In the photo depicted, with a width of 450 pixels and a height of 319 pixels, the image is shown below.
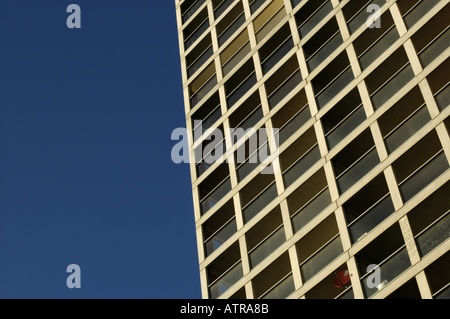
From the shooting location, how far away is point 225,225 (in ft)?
103

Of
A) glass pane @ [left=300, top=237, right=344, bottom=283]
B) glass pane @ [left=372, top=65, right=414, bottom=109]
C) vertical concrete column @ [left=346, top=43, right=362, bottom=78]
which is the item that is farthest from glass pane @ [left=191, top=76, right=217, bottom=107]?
glass pane @ [left=300, top=237, right=344, bottom=283]

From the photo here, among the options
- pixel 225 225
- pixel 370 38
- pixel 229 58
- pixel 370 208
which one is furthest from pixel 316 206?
pixel 229 58

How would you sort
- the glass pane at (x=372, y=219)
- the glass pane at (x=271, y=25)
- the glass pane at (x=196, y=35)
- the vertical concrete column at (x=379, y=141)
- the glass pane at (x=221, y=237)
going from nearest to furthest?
the glass pane at (x=372, y=219)
the vertical concrete column at (x=379, y=141)
the glass pane at (x=221, y=237)
the glass pane at (x=271, y=25)
the glass pane at (x=196, y=35)

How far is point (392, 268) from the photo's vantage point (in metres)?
23.7

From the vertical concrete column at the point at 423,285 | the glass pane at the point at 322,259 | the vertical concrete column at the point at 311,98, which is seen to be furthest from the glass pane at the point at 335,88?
the vertical concrete column at the point at 423,285

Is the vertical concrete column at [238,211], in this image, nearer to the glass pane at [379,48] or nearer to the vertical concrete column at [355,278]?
the vertical concrete column at [355,278]

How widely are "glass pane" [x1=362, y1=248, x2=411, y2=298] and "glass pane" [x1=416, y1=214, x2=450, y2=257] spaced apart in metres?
0.58

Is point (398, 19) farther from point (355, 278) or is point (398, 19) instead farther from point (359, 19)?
point (355, 278)

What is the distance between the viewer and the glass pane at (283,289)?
88.7ft

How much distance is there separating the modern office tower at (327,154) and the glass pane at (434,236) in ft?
0.14

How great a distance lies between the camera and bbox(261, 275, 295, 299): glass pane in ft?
88.7

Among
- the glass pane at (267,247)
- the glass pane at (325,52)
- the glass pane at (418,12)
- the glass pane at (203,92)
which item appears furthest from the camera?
the glass pane at (203,92)
